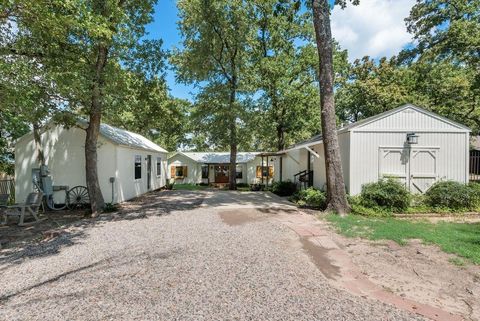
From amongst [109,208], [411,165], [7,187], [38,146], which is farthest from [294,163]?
[7,187]

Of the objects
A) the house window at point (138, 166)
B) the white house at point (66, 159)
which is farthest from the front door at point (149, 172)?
the white house at point (66, 159)

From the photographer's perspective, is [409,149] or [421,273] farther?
[409,149]

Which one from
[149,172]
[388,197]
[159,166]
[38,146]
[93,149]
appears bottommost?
[388,197]

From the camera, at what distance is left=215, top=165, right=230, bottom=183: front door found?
1061 inches

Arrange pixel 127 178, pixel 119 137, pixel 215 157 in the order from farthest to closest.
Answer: pixel 215 157 < pixel 119 137 < pixel 127 178

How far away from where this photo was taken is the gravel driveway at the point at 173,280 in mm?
3061

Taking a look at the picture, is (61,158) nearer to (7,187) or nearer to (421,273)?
(7,187)

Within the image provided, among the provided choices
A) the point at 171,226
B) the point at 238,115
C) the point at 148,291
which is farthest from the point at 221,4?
the point at 148,291

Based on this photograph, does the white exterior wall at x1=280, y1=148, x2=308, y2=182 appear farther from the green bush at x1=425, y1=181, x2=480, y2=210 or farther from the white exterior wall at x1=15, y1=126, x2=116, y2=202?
the white exterior wall at x1=15, y1=126, x2=116, y2=202

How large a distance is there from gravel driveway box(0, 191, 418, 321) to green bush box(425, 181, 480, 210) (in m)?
6.46

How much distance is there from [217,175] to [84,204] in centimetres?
1639

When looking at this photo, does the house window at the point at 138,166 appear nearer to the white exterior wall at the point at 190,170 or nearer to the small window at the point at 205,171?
the white exterior wall at the point at 190,170

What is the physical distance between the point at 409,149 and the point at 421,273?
7.27 meters

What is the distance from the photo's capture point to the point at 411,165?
33.4ft
